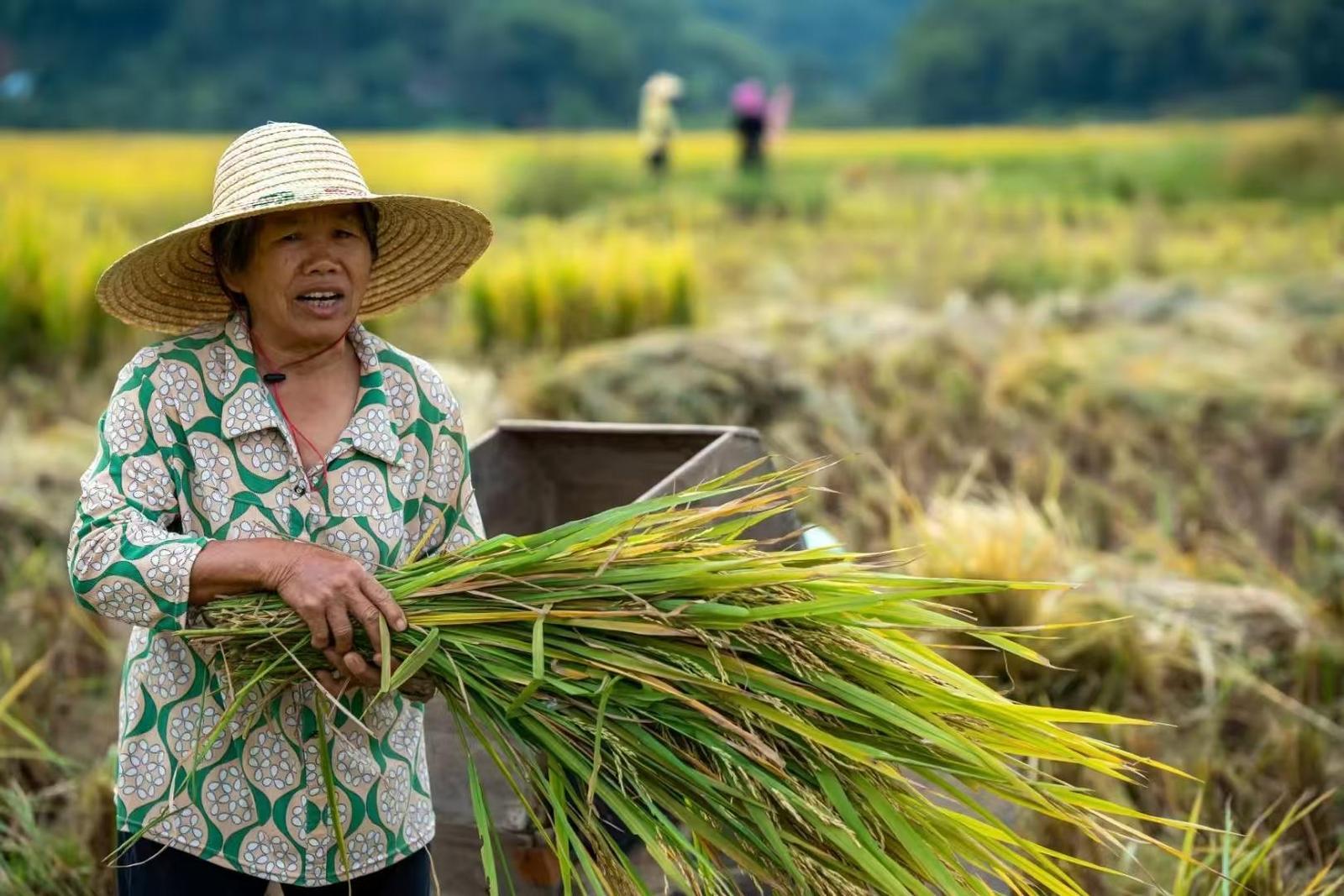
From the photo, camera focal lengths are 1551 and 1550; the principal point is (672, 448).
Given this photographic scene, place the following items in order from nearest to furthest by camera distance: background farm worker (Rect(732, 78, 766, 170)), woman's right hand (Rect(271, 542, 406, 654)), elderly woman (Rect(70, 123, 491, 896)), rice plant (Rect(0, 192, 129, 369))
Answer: woman's right hand (Rect(271, 542, 406, 654)) → elderly woman (Rect(70, 123, 491, 896)) → rice plant (Rect(0, 192, 129, 369)) → background farm worker (Rect(732, 78, 766, 170))

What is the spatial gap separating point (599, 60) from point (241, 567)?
1563cm

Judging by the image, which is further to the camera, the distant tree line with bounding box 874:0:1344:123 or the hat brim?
the distant tree line with bounding box 874:0:1344:123

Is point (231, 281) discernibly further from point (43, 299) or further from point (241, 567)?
point (43, 299)

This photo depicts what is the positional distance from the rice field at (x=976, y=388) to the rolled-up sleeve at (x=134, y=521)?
996mm

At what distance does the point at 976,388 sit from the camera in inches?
250

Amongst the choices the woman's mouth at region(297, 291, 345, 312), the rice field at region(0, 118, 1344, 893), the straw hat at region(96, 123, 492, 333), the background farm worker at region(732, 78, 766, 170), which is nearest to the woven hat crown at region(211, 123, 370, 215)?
the straw hat at region(96, 123, 492, 333)

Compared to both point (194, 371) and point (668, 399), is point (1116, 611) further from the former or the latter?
point (194, 371)

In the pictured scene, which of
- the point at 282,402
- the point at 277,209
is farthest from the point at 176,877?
the point at 277,209

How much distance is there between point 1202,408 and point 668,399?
7.22 feet

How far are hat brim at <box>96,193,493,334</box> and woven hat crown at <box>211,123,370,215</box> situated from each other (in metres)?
0.02

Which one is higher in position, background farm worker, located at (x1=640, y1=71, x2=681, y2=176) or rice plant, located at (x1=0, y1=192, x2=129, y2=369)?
background farm worker, located at (x1=640, y1=71, x2=681, y2=176)

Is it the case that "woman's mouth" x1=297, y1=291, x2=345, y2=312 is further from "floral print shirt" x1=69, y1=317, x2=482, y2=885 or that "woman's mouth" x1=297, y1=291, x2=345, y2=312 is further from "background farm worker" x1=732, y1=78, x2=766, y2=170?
"background farm worker" x1=732, y1=78, x2=766, y2=170

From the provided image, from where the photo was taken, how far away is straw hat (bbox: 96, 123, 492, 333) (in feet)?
5.62

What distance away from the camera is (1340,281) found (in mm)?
8688
